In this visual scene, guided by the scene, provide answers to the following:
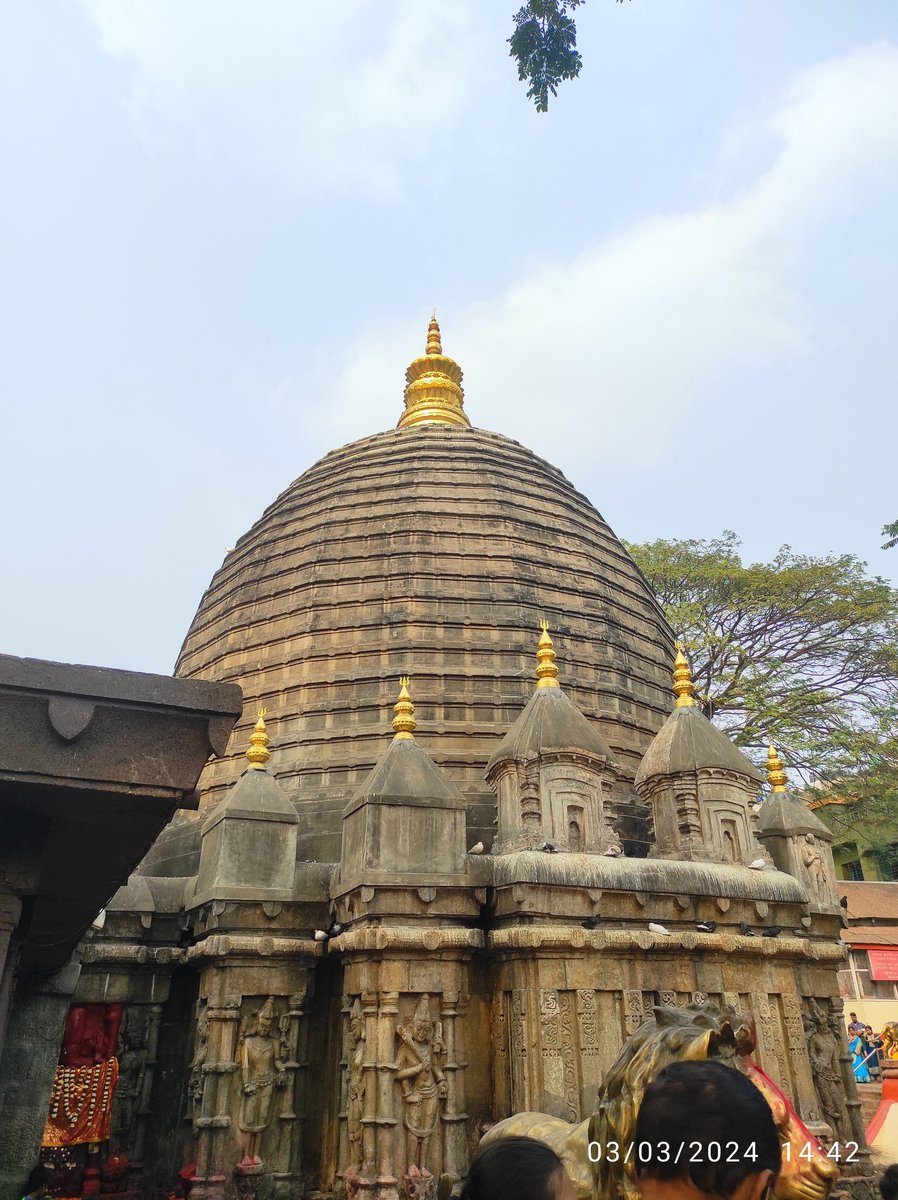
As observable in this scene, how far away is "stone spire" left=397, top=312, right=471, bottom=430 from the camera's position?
21.3 metres

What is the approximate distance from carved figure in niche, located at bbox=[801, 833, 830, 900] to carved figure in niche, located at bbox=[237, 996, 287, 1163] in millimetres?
7256

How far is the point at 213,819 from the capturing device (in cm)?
1090

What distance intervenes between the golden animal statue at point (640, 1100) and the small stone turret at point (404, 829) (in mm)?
4607

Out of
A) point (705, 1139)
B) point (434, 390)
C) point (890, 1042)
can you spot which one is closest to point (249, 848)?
point (705, 1139)

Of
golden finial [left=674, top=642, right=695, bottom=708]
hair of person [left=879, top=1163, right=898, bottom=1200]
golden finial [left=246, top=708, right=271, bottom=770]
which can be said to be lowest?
hair of person [left=879, top=1163, right=898, bottom=1200]

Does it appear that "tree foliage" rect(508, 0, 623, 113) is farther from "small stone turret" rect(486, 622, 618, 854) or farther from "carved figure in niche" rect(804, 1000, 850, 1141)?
"carved figure in niche" rect(804, 1000, 850, 1141)

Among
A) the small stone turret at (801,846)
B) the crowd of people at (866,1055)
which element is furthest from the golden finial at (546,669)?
the crowd of people at (866,1055)

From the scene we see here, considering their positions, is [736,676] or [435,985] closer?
[435,985]

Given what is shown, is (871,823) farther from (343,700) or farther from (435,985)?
(435,985)

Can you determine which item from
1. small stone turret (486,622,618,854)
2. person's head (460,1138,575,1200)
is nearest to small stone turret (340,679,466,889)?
small stone turret (486,622,618,854)

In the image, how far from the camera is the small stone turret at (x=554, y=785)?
421 inches

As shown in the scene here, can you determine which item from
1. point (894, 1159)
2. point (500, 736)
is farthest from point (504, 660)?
point (894, 1159)

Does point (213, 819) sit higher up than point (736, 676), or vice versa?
point (736, 676)

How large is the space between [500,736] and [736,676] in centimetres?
1130
